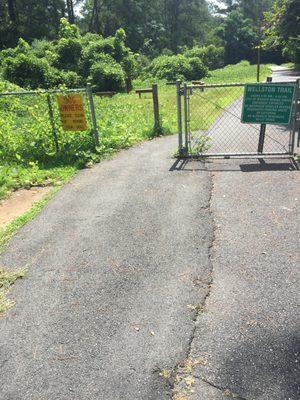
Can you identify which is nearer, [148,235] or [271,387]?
[271,387]

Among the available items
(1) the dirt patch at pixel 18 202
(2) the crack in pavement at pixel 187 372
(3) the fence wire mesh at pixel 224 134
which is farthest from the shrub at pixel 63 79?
(2) the crack in pavement at pixel 187 372

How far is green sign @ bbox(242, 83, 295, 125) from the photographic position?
7.61 metres

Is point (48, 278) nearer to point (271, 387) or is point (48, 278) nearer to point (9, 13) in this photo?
point (271, 387)

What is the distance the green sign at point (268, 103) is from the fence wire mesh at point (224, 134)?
363 mm

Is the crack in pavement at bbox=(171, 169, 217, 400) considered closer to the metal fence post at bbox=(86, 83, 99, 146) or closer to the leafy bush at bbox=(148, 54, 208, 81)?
the metal fence post at bbox=(86, 83, 99, 146)

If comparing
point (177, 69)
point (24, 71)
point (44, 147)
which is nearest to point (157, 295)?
point (44, 147)

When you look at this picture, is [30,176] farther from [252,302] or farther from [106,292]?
[252,302]

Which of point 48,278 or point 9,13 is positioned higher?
point 9,13

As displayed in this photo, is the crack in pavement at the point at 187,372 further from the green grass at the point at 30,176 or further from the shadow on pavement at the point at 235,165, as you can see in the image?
the green grass at the point at 30,176

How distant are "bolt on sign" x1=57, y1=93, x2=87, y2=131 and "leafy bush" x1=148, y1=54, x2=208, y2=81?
24892 mm

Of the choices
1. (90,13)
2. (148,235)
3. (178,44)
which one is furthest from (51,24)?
(148,235)

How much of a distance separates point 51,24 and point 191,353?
51921 millimetres

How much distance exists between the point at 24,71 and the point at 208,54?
96.9 feet

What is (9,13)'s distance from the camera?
41594mm
